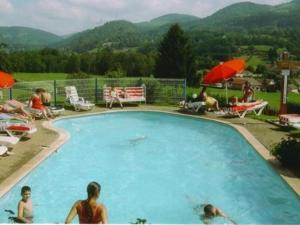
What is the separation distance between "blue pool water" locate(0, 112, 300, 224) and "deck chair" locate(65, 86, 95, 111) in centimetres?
271

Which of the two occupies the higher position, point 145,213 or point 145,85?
point 145,85

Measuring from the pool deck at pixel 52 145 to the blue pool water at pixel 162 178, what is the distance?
19 centimetres

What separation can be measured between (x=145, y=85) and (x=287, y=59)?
24.0ft

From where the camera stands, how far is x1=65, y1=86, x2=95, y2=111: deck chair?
64.9 ft

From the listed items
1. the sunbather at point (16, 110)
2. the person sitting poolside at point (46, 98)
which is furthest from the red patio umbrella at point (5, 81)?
the person sitting poolside at point (46, 98)

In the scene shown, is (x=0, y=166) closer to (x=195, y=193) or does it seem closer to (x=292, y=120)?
(x=195, y=193)

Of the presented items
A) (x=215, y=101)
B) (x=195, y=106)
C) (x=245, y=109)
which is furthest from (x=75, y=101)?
(x=245, y=109)

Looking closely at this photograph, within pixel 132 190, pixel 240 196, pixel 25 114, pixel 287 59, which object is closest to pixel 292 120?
pixel 287 59

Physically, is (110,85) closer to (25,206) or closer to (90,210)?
(25,206)

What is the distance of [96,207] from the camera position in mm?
5156

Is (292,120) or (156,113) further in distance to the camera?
(156,113)

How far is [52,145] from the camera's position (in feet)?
42.6

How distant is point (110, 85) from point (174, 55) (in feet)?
71.4

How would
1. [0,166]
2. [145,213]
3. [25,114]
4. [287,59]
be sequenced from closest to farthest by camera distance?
[145,213]
[0,166]
[25,114]
[287,59]
